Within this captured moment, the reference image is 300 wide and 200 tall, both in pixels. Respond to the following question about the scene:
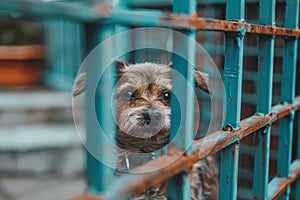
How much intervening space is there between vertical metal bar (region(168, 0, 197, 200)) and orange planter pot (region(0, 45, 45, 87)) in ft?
19.4

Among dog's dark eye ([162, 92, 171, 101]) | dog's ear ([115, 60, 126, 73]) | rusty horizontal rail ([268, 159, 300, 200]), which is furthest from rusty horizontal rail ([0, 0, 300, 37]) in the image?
dog's ear ([115, 60, 126, 73])

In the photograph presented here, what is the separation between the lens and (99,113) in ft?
2.15

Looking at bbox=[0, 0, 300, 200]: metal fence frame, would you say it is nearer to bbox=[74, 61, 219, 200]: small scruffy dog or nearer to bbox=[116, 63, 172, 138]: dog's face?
bbox=[74, 61, 219, 200]: small scruffy dog

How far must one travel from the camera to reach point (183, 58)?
2.89ft

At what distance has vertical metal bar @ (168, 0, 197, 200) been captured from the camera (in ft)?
2.89

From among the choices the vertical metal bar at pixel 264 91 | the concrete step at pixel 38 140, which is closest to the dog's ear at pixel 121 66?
the vertical metal bar at pixel 264 91

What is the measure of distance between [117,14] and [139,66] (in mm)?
1298

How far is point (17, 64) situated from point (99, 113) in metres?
6.17

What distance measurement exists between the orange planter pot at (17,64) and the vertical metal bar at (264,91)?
5.55m

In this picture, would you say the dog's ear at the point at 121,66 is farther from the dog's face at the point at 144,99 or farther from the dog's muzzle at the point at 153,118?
the dog's muzzle at the point at 153,118

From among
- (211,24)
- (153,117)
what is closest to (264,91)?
(153,117)

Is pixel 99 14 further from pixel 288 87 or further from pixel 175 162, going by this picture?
pixel 288 87

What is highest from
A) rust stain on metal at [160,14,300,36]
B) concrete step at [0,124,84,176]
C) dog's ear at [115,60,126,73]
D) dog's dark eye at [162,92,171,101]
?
rust stain on metal at [160,14,300,36]

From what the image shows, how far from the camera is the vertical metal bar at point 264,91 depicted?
1.39 m
